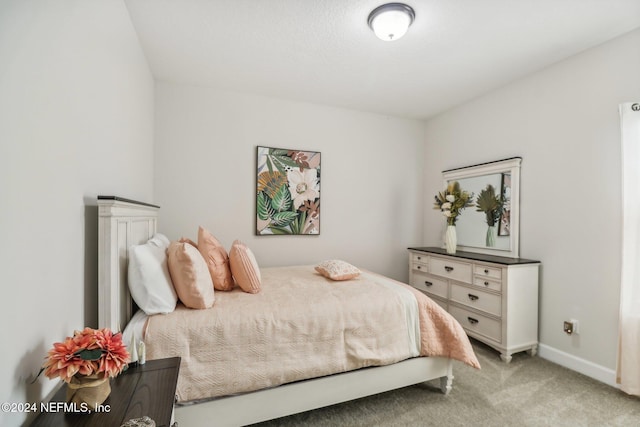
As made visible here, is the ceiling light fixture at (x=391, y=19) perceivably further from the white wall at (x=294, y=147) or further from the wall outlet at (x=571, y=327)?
the wall outlet at (x=571, y=327)

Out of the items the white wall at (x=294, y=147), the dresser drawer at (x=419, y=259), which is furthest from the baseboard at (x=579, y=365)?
the white wall at (x=294, y=147)

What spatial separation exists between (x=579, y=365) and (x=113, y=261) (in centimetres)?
338

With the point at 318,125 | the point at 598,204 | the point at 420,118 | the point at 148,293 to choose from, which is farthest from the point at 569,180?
the point at 148,293

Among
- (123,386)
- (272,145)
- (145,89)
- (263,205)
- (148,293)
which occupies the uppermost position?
(145,89)

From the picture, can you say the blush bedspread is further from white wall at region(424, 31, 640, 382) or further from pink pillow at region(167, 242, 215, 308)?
white wall at region(424, 31, 640, 382)

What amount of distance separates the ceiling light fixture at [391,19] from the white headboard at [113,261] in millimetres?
1864

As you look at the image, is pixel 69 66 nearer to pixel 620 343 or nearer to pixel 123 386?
pixel 123 386

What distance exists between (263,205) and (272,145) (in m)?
0.71

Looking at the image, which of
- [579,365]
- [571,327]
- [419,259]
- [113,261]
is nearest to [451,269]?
[419,259]

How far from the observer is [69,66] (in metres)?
1.14

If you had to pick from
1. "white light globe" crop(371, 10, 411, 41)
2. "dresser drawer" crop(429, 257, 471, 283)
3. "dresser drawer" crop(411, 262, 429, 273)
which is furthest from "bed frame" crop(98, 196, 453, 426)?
"white light globe" crop(371, 10, 411, 41)

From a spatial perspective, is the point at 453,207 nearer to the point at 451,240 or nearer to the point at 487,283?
the point at 451,240

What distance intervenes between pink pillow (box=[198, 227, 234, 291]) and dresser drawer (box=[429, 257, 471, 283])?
7.37 ft

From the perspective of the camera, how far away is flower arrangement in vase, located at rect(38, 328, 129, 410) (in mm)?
849
